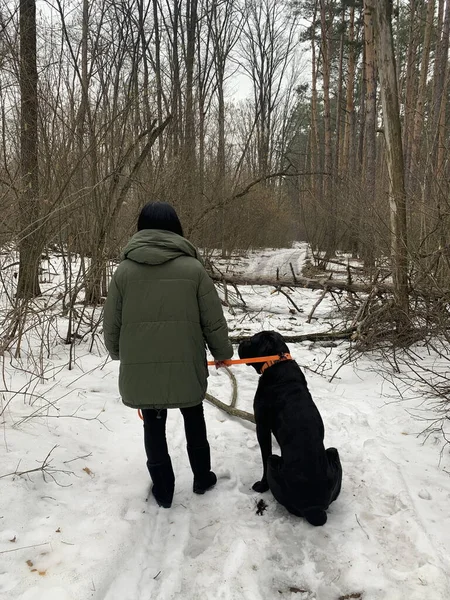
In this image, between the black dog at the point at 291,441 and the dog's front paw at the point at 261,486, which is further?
the dog's front paw at the point at 261,486

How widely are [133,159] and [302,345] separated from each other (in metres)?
4.23

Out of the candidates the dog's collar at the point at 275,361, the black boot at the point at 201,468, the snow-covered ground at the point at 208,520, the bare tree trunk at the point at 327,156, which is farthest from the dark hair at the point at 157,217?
the bare tree trunk at the point at 327,156

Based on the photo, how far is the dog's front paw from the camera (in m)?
2.70

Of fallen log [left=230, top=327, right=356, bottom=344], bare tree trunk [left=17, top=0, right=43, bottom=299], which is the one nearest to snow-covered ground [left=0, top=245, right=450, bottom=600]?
bare tree trunk [left=17, top=0, right=43, bottom=299]

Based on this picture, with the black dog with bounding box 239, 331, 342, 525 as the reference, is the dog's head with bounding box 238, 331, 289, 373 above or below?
above

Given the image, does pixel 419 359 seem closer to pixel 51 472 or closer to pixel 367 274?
pixel 367 274

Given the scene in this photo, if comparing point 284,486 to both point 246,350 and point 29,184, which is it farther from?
point 29,184

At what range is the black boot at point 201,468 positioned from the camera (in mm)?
2639

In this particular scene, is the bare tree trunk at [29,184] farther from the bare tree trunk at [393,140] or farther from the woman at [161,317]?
the bare tree trunk at [393,140]

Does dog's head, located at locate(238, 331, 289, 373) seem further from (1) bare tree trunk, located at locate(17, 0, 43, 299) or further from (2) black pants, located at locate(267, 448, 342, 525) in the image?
(1) bare tree trunk, located at locate(17, 0, 43, 299)

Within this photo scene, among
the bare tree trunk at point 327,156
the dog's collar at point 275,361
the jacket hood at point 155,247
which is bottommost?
the dog's collar at point 275,361

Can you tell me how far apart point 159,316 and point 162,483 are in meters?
1.14

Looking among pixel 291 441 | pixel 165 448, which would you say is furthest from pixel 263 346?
pixel 165 448

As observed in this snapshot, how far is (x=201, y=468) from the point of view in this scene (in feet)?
8.75
